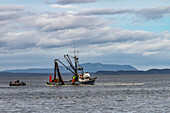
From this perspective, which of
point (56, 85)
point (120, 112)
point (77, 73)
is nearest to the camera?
point (120, 112)

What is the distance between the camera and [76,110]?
7088 cm

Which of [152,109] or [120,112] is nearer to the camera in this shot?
[120,112]

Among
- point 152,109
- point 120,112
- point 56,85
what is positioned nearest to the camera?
point 120,112

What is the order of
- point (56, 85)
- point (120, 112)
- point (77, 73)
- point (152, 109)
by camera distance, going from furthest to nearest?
point (56, 85) → point (77, 73) → point (152, 109) → point (120, 112)

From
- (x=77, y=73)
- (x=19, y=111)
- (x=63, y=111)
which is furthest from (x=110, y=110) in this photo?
(x=77, y=73)

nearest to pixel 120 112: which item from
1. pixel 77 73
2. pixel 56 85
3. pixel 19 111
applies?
pixel 19 111

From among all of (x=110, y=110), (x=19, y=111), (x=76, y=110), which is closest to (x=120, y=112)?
(x=110, y=110)

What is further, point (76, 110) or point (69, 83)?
point (69, 83)

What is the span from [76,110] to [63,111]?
2608 mm

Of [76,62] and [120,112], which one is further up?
[76,62]

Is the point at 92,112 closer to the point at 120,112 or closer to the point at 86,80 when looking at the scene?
the point at 120,112

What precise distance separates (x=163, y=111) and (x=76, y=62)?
116 metres

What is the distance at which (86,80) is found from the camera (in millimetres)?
183375

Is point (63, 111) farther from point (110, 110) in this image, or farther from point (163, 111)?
point (163, 111)
